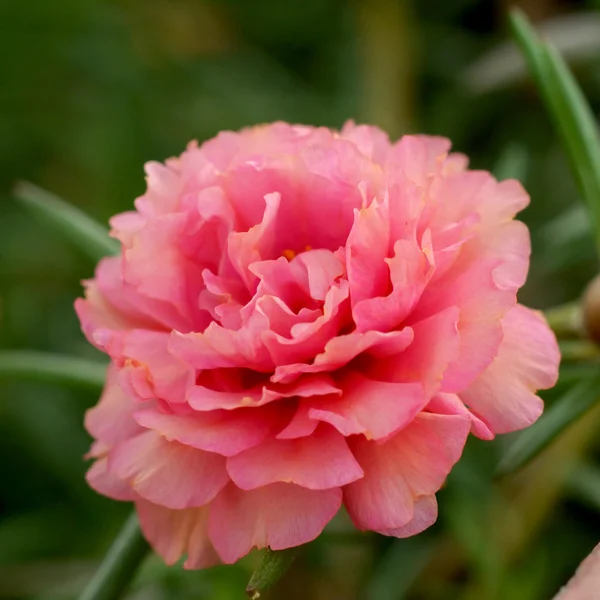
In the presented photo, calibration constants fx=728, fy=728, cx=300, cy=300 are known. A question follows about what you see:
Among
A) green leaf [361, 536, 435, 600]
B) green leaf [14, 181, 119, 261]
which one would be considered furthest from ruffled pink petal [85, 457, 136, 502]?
green leaf [361, 536, 435, 600]

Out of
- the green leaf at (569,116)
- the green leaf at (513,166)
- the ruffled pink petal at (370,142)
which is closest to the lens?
the ruffled pink petal at (370,142)

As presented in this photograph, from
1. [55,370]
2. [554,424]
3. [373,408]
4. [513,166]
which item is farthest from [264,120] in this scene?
[373,408]

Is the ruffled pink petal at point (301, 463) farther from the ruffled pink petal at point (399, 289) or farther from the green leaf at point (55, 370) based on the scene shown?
the green leaf at point (55, 370)

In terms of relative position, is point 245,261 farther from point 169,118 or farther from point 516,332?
point 169,118

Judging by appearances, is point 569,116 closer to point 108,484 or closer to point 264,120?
point 108,484

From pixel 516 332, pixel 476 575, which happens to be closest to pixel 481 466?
pixel 476 575

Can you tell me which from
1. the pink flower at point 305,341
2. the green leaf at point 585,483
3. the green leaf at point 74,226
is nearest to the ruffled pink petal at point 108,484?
the pink flower at point 305,341
